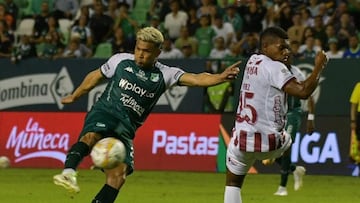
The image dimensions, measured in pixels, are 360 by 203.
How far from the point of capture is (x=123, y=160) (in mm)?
11453

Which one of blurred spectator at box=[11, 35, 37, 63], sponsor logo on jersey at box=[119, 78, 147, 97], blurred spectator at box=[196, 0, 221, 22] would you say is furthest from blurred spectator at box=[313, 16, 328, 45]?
sponsor logo on jersey at box=[119, 78, 147, 97]

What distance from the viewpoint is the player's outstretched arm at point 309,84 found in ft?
36.6

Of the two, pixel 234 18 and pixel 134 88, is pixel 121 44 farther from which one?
pixel 134 88

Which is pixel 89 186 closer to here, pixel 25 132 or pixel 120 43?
pixel 25 132

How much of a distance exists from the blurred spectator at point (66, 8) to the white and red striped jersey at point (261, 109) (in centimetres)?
1842

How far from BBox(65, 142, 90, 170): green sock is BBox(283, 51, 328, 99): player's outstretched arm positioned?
2243 mm

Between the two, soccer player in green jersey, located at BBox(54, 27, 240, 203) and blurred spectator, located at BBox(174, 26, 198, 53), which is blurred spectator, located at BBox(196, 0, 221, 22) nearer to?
blurred spectator, located at BBox(174, 26, 198, 53)

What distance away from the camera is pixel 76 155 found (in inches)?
453

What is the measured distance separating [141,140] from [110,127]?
1278 cm

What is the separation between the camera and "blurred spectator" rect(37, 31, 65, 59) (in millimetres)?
27828

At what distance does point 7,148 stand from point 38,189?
7.14m

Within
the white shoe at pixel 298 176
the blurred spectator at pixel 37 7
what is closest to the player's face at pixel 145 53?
the white shoe at pixel 298 176

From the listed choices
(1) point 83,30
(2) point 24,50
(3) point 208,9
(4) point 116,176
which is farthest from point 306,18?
(4) point 116,176

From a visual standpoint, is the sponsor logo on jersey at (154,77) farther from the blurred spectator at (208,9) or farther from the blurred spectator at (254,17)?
the blurred spectator at (208,9)
